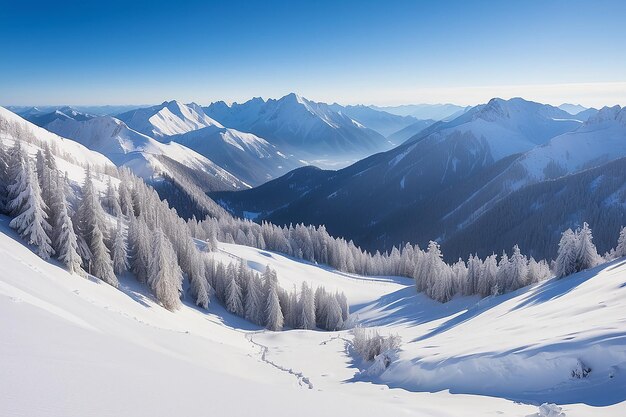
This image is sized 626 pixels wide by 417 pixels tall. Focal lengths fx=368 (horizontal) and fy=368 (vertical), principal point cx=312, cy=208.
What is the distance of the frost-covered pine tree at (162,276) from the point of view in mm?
43125

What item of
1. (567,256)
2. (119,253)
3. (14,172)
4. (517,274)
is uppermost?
(14,172)

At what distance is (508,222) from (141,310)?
16237 cm

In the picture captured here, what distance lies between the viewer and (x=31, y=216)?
33.6m

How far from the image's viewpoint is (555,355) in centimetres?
1705

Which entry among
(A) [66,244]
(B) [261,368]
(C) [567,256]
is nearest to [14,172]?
(A) [66,244]

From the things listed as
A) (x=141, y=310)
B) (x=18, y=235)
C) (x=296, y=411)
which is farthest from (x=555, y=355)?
(x=18, y=235)

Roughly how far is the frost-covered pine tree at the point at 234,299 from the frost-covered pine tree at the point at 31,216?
28006 millimetres

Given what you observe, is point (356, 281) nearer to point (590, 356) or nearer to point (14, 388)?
point (590, 356)

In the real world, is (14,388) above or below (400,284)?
above

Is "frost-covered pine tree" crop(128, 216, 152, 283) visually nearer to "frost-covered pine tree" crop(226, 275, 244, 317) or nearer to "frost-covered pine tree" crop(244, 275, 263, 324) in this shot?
"frost-covered pine tree" crop(226, 275, 244, 317)

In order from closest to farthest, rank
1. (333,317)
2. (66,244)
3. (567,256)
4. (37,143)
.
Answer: (66,244)
(567,256)
(333,317)
(37,143)

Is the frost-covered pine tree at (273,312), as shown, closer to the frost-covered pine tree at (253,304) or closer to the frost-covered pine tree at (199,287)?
the frost-covered pine tree at (253,304)

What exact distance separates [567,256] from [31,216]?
62.0m

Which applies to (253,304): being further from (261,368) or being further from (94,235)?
(261,368)
